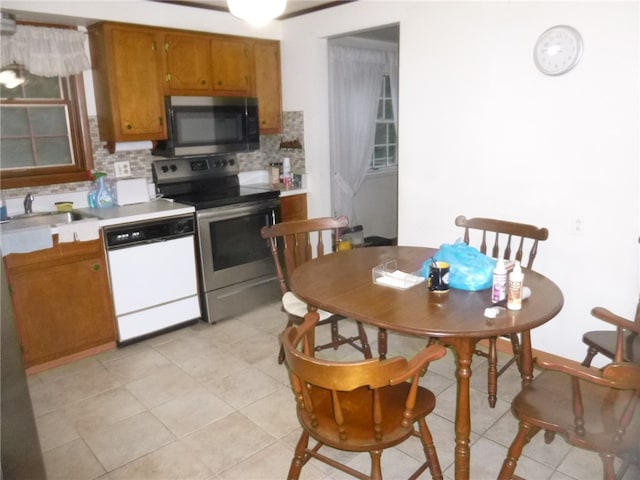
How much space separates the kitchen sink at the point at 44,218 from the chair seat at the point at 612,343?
2974 mm

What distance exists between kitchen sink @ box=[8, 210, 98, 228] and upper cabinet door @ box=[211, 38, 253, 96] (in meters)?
1.42

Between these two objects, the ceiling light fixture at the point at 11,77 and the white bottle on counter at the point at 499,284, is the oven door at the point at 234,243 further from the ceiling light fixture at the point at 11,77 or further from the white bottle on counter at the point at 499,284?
the white bottle on counter at the point at 499,284

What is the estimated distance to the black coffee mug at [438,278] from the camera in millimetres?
1988

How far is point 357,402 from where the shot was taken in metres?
1.78

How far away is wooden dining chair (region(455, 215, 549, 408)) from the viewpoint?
8.07 ft

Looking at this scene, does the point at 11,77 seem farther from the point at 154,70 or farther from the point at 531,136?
the point at 531,136

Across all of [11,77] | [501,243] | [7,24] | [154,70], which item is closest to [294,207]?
[154,70]

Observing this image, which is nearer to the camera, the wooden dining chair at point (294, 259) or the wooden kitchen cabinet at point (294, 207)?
the wooden dining chair at point (294, 259)

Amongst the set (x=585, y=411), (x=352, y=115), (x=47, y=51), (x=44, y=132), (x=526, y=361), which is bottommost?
(x=526, y=361)

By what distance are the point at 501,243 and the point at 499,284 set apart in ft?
3.86

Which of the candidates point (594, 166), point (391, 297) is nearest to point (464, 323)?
point (391, 297)

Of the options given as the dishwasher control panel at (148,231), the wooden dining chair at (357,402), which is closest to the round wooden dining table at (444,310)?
the wooden dining chair at (357,402)

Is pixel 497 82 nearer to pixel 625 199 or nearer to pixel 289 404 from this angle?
pixel 625 199

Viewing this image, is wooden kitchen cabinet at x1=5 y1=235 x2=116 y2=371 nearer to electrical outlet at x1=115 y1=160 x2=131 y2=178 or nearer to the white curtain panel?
electrical outlet at x1=115 y1=160 x2=131 y2=178
